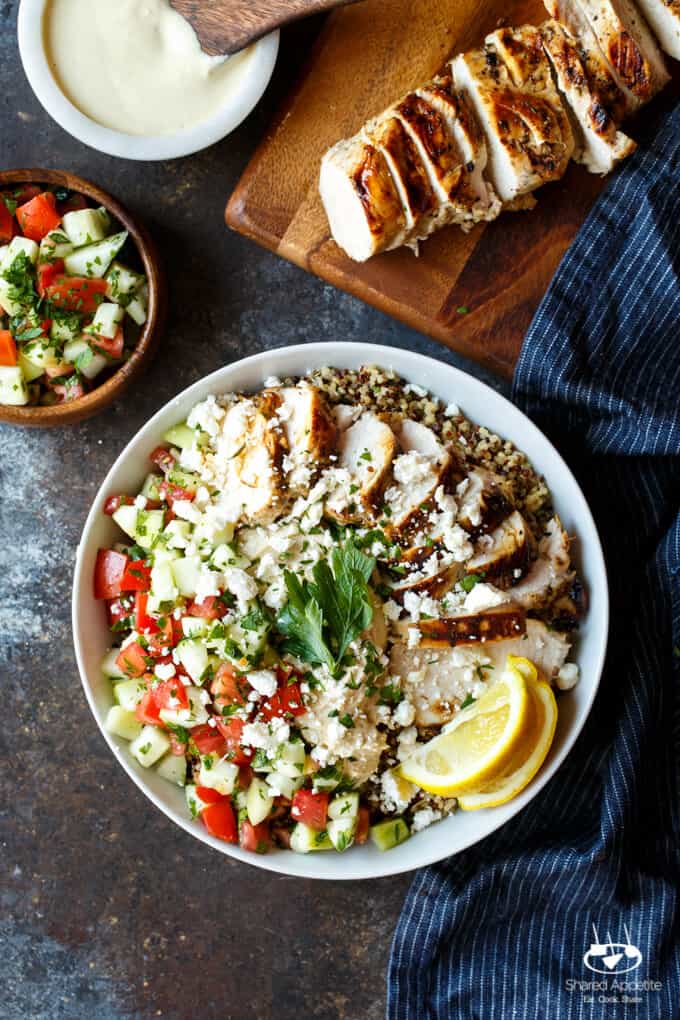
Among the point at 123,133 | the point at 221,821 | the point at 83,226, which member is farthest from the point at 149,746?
the point at 123,133

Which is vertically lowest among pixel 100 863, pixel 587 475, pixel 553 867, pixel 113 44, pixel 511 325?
pixel 100 863

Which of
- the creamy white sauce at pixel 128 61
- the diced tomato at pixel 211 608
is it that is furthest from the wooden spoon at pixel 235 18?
the diced tomato at pixel 211 608

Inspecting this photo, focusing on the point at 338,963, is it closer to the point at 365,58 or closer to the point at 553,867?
the point at 553,867

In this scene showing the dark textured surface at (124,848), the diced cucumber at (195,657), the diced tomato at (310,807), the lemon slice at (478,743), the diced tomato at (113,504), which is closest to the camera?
the lemon slice at (478,743)

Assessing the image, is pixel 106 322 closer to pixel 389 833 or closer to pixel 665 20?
pixel 389 833

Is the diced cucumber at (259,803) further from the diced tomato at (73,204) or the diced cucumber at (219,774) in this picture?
the diced tomato at (73,204)

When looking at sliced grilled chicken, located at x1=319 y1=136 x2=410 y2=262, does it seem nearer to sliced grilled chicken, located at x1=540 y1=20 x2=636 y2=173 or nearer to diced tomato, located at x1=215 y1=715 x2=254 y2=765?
sliced grilled chicken, located at x1=540 y1=20 x2=636 y2=173

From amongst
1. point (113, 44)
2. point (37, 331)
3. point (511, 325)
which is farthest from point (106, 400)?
point (511, 325)
